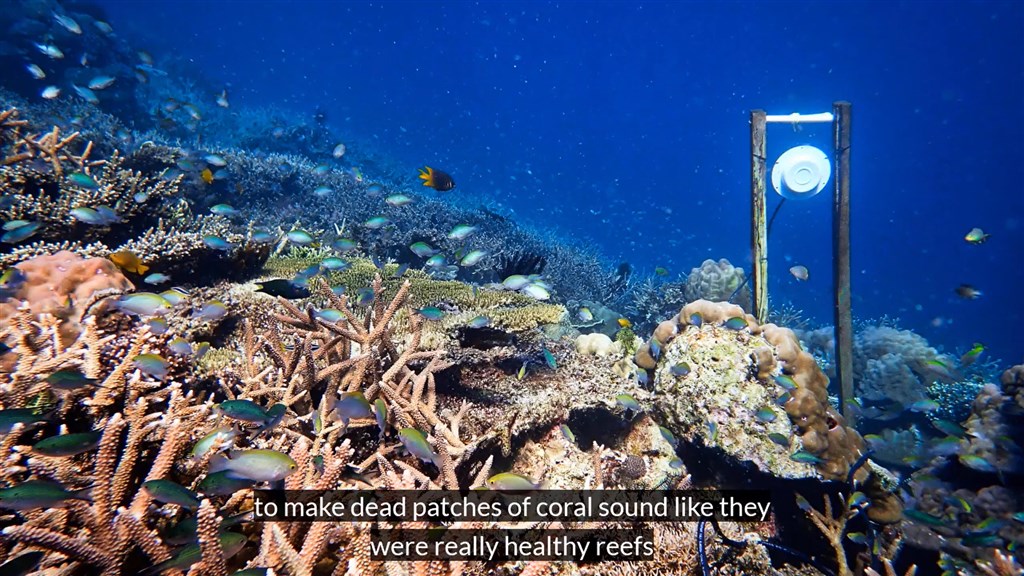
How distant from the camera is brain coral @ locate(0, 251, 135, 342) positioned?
12.0ft

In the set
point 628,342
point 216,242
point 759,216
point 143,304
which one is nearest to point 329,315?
point 143,304

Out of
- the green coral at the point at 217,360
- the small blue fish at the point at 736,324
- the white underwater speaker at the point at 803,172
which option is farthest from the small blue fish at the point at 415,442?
the white underwater speaker at the point at 803,172

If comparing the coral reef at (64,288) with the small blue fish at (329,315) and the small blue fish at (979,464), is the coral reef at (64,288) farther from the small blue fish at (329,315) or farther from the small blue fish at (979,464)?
the small blue fish at (979,464)

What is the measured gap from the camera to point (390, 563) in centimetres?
202

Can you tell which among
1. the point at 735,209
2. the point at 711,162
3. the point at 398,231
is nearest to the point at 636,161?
the point at 711,162

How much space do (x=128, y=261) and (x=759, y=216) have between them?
8480 mm

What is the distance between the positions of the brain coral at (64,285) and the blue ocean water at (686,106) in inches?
2072

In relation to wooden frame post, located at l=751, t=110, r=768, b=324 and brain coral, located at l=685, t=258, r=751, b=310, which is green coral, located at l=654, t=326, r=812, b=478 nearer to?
wooden frame post, located at l=751, t=110, r=768, b=324

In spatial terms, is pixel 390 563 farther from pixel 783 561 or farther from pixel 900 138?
pixel 900 138

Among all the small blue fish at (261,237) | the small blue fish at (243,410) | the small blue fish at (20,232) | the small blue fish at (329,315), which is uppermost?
the small blue fish at (261,237)

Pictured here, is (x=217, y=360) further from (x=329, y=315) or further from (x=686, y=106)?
(x=686, y=106)

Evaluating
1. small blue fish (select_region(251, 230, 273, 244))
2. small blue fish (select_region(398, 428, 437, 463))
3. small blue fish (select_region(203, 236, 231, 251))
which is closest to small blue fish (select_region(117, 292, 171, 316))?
small blue fish (select_region(203, 236, 231, 251))

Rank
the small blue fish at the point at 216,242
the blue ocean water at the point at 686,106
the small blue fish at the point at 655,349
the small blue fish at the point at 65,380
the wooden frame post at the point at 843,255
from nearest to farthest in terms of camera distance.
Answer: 1. the small blue fish at the point at 65,380
2. the small blue fish at the point at 216,242
3. the small blue fish at the point at 655,349
4. the wooden frame post at the point at 843,255
5. the blue ocean water at the point at 686,106

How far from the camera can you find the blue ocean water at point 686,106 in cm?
6469
